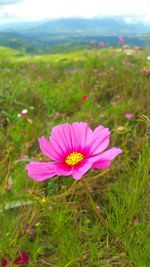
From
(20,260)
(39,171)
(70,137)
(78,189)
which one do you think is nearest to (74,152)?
(70,137)

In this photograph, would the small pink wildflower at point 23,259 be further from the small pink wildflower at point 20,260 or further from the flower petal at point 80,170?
the flower petal at point 80,170

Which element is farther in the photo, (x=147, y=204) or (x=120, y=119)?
(x=120, y=119)

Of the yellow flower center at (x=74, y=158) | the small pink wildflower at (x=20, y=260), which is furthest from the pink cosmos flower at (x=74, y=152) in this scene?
the small pink wildflower at (x=20, y=260)

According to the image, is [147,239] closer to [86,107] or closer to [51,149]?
[51,149]

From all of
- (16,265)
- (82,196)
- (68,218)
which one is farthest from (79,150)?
(82,196)

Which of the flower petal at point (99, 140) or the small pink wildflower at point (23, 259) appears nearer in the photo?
the flower petal at point (99, 140)


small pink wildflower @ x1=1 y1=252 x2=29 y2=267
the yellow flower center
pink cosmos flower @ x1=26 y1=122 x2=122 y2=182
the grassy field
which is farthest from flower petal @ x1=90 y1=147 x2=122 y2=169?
small pink wildflower @ x1=1 y1=252 x2=29 y2=267
